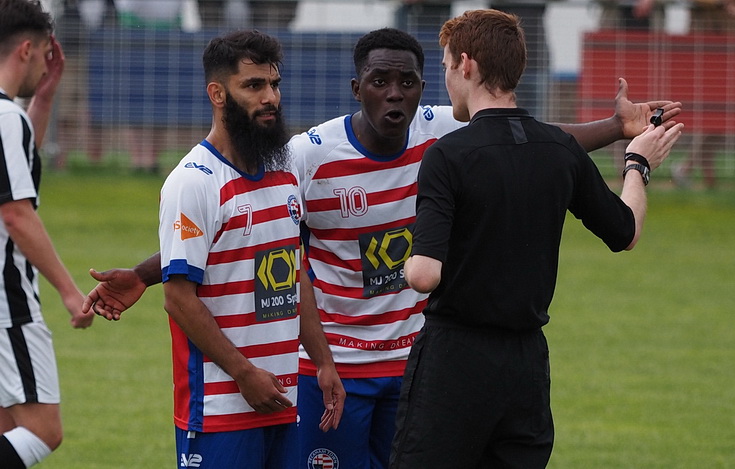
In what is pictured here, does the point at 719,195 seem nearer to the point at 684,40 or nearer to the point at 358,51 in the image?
the point at 684,40

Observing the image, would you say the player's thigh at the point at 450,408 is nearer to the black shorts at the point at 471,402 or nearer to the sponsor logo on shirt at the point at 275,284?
the black shorts at the point at 471,402

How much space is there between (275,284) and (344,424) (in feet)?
3.44

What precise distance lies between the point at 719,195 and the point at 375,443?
15989mm

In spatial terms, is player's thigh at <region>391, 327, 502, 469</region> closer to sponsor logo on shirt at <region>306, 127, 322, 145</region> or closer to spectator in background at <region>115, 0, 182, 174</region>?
sponsor logo on shirt at <region>306, 127, 322, 145</region>

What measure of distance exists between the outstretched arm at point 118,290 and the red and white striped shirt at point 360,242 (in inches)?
36.8

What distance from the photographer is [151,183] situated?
67.8 ft

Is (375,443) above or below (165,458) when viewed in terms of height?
above

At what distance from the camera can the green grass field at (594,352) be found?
8.21 m

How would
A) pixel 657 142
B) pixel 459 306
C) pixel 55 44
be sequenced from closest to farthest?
1. pixel 459 306
2. pixel 657 142
3. pixel 55 44

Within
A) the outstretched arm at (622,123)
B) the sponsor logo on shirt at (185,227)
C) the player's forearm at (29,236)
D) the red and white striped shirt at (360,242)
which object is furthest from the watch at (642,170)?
the player's forearm at (29,236)

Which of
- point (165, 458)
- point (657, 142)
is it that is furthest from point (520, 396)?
point (165, 458)

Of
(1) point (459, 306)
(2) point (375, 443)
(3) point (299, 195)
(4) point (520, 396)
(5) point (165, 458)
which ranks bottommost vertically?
→ (5) point (165, 458)

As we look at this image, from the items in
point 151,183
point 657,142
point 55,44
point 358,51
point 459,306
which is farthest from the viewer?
point 151,183

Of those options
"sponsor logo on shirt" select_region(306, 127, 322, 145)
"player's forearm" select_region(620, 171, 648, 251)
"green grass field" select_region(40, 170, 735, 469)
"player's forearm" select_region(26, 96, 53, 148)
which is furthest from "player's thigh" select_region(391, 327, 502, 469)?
"green grass field" select_region(40, 170, 735, 469)
